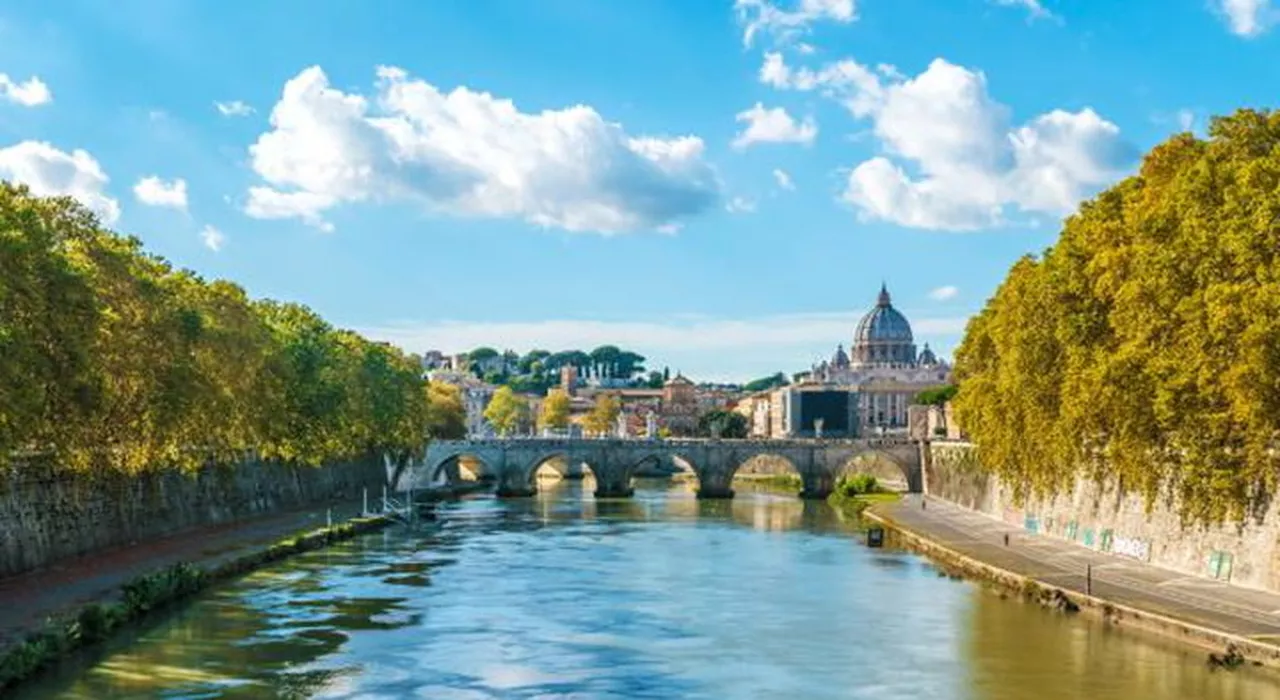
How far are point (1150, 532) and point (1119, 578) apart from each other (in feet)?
15.3

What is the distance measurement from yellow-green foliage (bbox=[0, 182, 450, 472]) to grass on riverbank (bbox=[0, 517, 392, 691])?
4.87 meters

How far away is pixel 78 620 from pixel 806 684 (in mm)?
18243

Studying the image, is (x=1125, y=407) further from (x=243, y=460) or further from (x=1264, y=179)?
(x=243, y=460)

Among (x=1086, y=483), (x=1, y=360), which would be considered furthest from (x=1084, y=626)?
(x=1, y=360)

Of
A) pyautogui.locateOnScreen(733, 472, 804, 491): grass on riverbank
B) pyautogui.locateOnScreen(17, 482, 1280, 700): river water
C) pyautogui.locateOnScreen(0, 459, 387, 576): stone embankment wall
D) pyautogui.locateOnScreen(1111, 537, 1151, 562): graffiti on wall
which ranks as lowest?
pyautogui.locateOnScreen(17, 482, 1280, 700): river water

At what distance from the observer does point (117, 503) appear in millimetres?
56938

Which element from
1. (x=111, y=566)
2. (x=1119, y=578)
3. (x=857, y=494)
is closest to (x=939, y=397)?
(x=857, y=494)

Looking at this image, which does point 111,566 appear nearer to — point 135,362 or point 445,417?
point 135,362

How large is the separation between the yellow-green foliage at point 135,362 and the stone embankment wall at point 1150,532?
1361 inches

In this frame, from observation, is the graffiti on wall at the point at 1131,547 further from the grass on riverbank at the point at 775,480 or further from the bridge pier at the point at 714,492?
the grass on riverbank at the point at 775,480

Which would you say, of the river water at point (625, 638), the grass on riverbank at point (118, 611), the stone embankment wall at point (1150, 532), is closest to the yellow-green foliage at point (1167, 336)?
the stone embankment wall at point (1150, 532)

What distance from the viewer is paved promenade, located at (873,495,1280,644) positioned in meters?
38.3

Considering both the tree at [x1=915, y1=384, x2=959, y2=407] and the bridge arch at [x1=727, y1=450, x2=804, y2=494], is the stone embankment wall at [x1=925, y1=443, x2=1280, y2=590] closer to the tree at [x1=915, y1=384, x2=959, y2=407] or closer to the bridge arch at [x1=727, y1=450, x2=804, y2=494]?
the bridge arch at [x1=727, y1=450, x2=804, y2=494]

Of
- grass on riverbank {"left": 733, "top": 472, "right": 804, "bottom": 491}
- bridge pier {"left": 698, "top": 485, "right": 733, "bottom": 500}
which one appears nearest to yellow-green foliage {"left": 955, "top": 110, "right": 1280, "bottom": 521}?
bridge pier {"left": 698, "top": 485, "right": 733, "bottom": 500}
